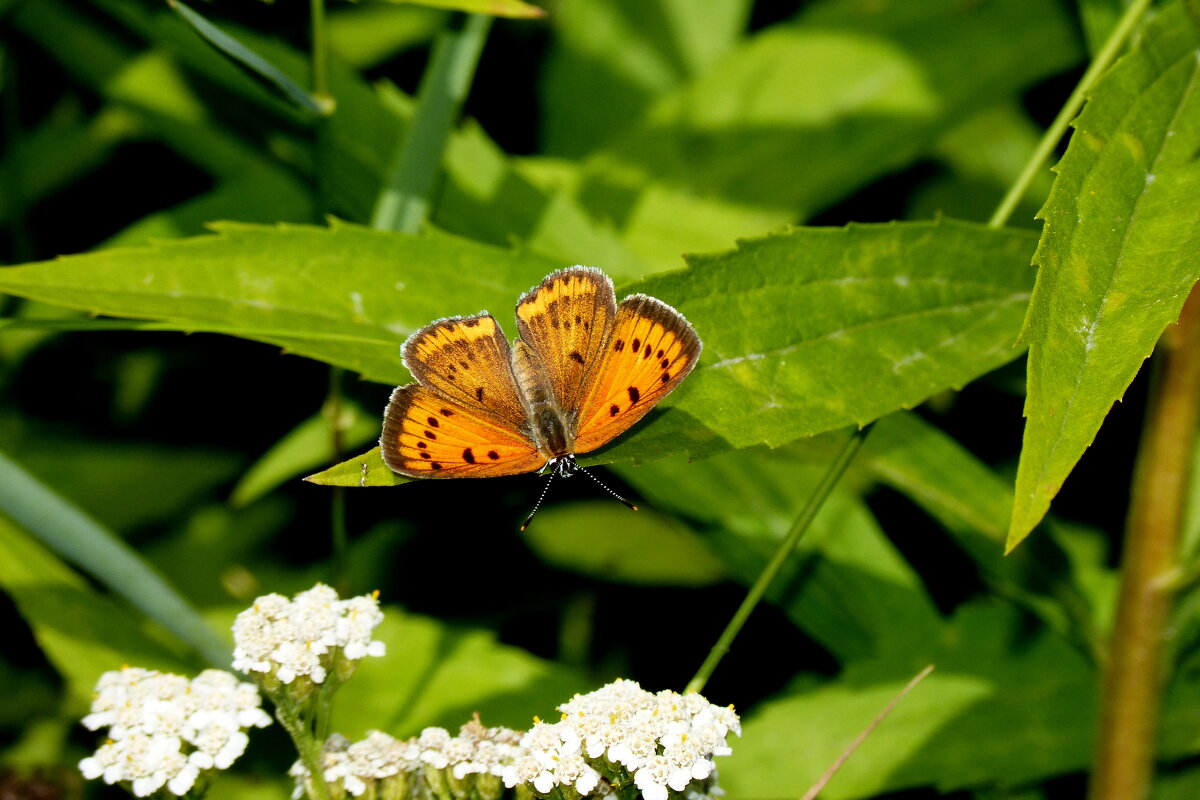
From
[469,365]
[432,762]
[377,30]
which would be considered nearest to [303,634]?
[432,762]

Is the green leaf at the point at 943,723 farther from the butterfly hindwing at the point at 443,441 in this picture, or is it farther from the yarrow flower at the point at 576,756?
the butterfly hindwing at the point at 443,441

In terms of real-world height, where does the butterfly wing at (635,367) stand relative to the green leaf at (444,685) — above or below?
above

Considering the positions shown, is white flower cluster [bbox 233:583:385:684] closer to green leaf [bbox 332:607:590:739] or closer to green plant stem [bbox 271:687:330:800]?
green plant stem [bbox 271:687:330:800]

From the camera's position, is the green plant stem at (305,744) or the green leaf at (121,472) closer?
the green plant stem at (305,744)

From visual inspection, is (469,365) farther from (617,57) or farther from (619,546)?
(617,57)

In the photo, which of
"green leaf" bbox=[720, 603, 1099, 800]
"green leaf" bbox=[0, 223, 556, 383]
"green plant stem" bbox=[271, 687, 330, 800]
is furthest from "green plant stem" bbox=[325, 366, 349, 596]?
"green leaf" bbox=[720, 603, 1099, 800]

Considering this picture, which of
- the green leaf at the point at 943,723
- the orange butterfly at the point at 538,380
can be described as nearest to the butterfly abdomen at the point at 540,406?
the orange butterfly at the point at 538,380
